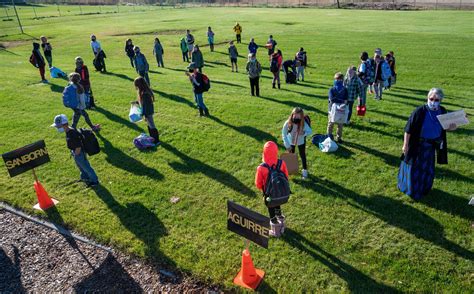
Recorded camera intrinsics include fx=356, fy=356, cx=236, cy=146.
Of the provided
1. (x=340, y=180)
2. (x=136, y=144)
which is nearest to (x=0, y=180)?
(x=136, y=144)

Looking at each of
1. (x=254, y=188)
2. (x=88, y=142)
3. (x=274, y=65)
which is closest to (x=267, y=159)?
(x=254, y=188)

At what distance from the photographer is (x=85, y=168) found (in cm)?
933

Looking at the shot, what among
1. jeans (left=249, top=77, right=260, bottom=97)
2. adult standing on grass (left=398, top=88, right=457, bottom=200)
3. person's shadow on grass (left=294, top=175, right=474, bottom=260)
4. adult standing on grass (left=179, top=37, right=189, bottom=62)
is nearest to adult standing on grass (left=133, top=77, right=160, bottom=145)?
person's shadow on grass (left=294, top=175, right=474, bottom=260)

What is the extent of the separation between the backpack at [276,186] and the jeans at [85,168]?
5172mm

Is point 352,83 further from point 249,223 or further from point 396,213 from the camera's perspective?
point 249,223

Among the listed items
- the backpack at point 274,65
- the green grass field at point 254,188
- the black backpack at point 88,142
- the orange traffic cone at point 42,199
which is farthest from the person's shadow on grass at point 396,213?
the backpack at point 274,65

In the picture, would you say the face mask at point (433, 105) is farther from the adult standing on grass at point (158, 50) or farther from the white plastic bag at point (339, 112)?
the adult standing on grass at point (158, 50)

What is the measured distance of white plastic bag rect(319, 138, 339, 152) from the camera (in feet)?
35.0

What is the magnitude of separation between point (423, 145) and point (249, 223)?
14.8 feet

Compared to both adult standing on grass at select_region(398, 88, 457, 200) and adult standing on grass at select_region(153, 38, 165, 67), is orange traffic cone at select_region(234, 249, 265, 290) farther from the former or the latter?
adult standing on grass at select_region(153, 38, 165, 67)

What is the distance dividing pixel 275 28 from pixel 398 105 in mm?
27354

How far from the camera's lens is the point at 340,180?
9.27m

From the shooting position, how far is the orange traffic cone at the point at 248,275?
6.21 metres

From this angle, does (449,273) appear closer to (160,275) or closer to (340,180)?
(340,180)
